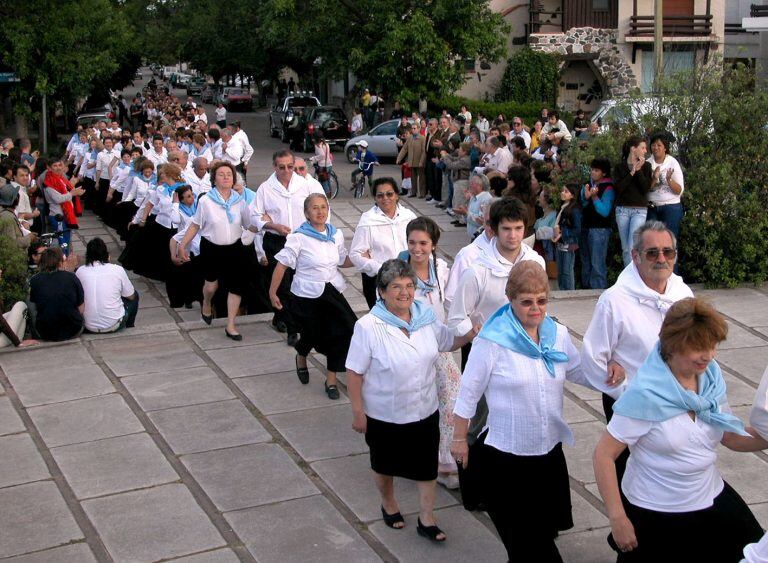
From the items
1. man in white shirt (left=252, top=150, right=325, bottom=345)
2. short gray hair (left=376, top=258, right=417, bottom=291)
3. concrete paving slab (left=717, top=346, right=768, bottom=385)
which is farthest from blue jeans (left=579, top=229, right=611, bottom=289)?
short gray hair (left=376, top=258, right=417, bottom=291)

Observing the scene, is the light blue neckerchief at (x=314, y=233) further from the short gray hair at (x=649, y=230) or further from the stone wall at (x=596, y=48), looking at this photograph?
the stone wall at (x=596, y=48)

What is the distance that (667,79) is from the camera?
1285cm

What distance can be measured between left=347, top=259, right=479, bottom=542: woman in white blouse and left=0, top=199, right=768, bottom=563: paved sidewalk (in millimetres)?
510

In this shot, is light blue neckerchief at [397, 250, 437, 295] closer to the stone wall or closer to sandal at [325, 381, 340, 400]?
sandal at [325, 381, 340, 400]

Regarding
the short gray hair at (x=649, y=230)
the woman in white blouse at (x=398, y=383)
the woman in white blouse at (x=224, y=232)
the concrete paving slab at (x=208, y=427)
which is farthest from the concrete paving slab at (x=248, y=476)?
the woman in white blouse at (x=224, y=232)

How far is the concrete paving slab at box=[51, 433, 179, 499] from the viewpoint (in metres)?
6.93

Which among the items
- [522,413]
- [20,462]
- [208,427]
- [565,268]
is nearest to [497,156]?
[565,268]

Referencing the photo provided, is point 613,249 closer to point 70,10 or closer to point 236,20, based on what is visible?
point 70,10

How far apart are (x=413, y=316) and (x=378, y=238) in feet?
7.31

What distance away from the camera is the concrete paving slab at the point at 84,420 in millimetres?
7832

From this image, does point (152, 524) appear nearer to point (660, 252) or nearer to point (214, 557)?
point (214, 557)

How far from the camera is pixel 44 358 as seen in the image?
9.80m

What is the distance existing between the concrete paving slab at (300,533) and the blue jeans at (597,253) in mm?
6117

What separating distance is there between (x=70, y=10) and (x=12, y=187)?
18.1 metres
